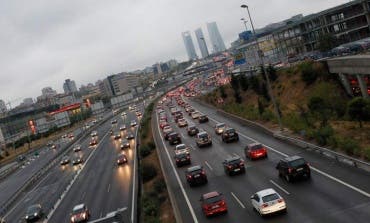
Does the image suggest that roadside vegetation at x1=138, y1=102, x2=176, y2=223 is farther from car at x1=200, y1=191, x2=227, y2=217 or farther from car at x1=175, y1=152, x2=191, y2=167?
car at x1=200, y1=191, x2=227, y2=217

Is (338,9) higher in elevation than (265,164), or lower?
higher

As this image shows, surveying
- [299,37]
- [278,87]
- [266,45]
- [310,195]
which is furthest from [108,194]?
[266,45]

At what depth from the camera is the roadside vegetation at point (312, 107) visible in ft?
132

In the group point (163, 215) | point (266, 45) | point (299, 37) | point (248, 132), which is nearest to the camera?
point (163, 215)

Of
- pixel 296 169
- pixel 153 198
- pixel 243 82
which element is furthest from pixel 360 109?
pixel 243 82

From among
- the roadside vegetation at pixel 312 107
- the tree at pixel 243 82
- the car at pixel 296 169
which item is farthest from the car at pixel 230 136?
the tree at pixel 243 82

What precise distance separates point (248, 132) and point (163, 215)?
29.1 meters

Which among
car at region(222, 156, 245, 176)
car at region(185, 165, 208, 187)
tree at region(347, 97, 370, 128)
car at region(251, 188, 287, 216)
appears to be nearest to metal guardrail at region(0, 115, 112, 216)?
car at region(185, 165, 208, 187)

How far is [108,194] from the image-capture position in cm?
4762

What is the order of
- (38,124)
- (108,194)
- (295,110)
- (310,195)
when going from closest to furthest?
(310,195) < (108,194) < (295,110) < (38,124)

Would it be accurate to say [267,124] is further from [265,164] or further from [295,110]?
[265,164]

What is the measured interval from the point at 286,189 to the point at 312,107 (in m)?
26.6

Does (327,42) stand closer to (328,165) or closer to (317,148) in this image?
(317,148)

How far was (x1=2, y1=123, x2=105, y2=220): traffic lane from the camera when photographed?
53397 millimetres
